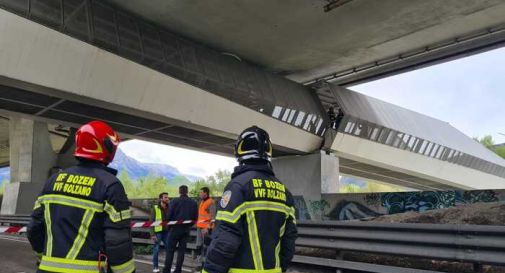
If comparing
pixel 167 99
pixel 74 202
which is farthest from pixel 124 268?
pixel 167 99

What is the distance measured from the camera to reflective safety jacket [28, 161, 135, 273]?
2.58 metres

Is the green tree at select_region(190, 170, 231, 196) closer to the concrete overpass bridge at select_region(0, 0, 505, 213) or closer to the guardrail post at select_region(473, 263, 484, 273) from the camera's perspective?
the concrete overpass bridge at select_region(0, 0, 505, 213)

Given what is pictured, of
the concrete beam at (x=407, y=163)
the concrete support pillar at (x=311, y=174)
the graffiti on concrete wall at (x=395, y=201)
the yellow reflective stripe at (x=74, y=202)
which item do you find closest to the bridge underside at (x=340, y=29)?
the concrete beam at (x=407, y=163)

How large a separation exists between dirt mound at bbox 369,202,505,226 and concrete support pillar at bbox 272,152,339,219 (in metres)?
15.8

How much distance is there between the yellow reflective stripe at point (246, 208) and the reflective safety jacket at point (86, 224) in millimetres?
604

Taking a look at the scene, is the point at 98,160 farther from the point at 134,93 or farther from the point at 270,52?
the point at 270,52

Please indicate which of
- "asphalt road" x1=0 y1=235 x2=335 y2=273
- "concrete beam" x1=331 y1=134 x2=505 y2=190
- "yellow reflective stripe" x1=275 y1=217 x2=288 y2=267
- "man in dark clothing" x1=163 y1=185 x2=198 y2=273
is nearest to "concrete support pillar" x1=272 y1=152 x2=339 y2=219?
"concrete beam" x1=331 y1=134 x2=505 y2=190

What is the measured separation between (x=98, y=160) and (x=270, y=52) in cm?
1707

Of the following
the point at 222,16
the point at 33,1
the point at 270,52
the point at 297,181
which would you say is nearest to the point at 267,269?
the point at 33,1

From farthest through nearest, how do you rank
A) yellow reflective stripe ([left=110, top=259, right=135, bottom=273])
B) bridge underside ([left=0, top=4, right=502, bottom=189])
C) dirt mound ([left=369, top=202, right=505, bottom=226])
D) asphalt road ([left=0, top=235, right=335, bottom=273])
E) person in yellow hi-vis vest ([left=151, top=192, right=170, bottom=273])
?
bridge underside ([left=0, top=4, right=502, bottom=189])
person in yellow hi-vis vest ([left=151, top=192, right=170, bottom=273])
asphalt road ([left=0, top=235, right=335, bottom=273])
dirt mound ([left=369, top=202, right=505, bottom=226])
yellow reflective stripe ([left=110, top=259, right=135, bottom=273])

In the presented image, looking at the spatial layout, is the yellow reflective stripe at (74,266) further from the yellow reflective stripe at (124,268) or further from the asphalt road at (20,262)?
the asphalt road at (20,262)

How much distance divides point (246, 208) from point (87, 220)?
982mm

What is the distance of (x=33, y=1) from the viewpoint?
41.0ft

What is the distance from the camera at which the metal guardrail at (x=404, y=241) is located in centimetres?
493
